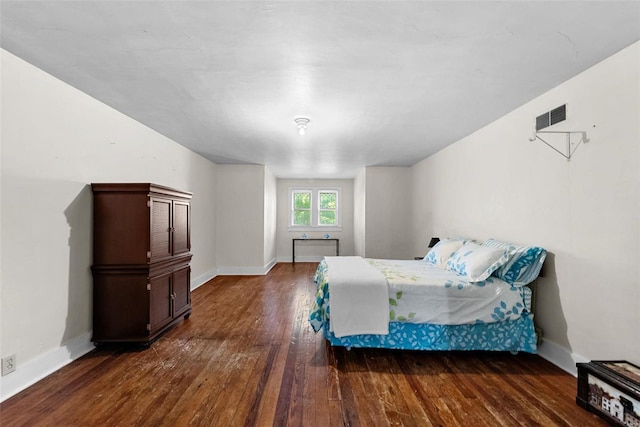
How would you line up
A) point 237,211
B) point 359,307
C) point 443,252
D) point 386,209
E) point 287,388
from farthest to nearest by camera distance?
point 386,209 → point 237,211 → point 443,252 → point 359,307 → point 287,388

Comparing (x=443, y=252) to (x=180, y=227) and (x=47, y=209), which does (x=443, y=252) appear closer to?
(x=180, y=227)

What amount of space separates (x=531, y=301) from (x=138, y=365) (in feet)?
11.5

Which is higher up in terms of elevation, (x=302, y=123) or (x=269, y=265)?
(x=302, y=123)

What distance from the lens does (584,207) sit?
2355mm

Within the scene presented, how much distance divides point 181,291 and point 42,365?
134 centimetres

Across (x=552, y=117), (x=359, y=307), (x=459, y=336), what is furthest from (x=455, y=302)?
(x=552, y=117)

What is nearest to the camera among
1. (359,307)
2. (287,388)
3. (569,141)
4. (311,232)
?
(287,388)

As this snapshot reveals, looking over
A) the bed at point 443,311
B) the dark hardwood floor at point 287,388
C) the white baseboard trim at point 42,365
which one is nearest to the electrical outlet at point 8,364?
the white baseboard trim at point 42,365

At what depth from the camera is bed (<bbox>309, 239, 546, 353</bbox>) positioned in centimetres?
269

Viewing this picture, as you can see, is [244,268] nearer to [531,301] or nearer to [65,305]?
[65,305]

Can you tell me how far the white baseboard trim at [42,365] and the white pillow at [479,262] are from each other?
3588 mm

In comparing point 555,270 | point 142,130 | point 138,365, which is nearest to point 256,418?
point 138,365

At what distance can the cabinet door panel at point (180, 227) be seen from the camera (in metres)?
3.46

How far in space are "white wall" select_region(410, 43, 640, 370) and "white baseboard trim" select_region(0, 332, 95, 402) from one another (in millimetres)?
4145
